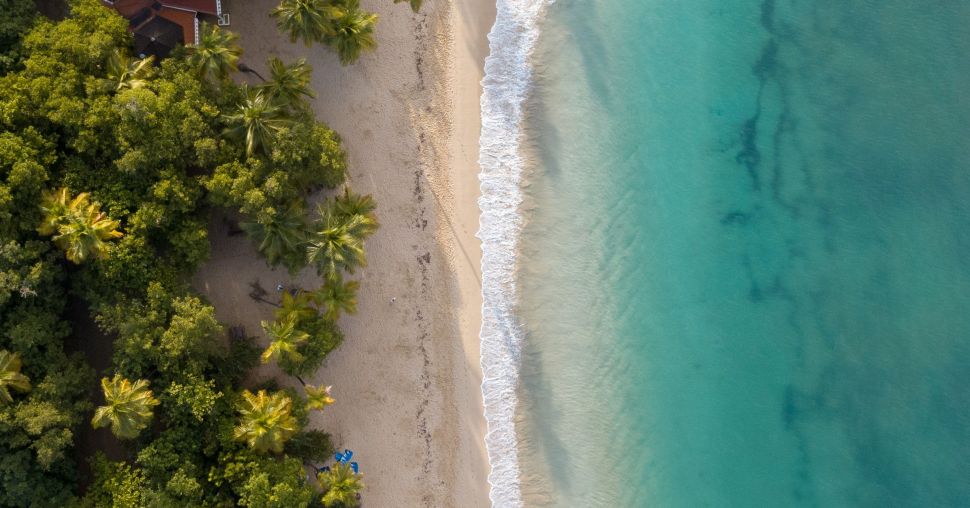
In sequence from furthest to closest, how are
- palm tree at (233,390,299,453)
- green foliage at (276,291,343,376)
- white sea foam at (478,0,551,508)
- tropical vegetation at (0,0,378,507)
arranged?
white sea foam at (478,0,551,508) < green foliage at (276,291,343,376) < palm tree at (233,390,299,453) < tropical vegetation at (0,0,378,507)

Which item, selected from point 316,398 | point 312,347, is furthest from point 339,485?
point 312,347

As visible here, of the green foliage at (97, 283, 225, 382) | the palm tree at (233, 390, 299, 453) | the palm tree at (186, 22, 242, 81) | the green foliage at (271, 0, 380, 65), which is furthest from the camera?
the green foliage at (271, 0, 380, 65)

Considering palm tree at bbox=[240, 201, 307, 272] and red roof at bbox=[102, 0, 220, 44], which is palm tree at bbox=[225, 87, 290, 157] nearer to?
palm tree at bbox=[240, 201, 307, 272]

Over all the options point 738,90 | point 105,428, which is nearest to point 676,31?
point 738,90

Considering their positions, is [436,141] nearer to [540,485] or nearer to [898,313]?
[540,485]

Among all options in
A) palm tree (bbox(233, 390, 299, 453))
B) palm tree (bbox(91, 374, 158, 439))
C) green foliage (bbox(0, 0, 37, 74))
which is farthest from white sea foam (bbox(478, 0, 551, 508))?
green foliage (bbox(0, 0, 37, 74))

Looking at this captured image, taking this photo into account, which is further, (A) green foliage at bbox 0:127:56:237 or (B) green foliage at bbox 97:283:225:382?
(B) green foliage at bbox 97:283:225:382
